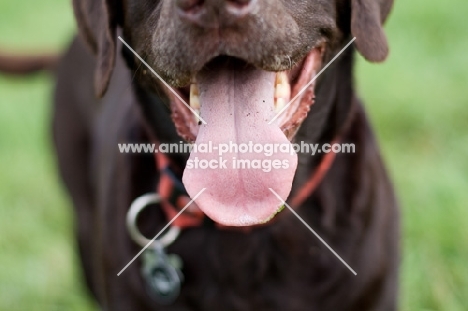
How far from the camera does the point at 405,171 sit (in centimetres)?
467

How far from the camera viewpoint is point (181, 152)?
8.86 feet

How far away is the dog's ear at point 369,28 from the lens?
250 centimetres

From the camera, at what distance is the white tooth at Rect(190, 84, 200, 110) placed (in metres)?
2.35

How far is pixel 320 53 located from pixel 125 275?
3.32 ft

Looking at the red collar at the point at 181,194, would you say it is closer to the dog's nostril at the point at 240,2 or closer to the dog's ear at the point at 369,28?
the dog's ear at the point at 369,28

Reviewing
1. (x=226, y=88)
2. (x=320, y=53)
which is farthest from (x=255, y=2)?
(x=320, y=53)

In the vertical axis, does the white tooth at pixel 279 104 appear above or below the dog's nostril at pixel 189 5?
below

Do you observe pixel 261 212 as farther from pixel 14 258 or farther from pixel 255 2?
pixel 14 258

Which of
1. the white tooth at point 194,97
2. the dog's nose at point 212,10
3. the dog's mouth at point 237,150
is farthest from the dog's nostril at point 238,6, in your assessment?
the white tooth at point 194,97

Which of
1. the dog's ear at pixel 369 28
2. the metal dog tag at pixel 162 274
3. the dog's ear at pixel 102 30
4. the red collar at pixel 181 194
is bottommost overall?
the metal dog tag at pixel 162 274

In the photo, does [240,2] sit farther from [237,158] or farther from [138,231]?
A: [138,231]

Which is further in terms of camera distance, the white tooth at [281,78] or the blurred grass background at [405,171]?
the blurred grass background at [405,171]

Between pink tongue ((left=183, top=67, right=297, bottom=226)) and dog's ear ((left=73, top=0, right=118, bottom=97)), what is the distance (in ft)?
1.63

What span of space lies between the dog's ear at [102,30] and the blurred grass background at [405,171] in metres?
1.59
